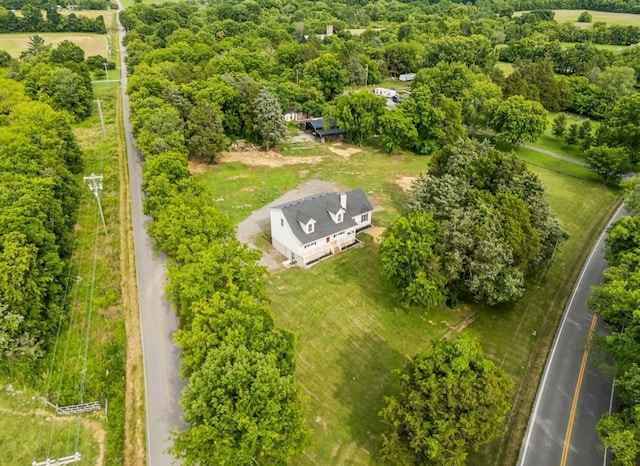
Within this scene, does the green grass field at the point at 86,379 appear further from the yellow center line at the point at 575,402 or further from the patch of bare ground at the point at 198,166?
the yellow center line at the point at 575,402

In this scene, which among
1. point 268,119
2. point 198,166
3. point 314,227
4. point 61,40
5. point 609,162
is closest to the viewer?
point 314,227

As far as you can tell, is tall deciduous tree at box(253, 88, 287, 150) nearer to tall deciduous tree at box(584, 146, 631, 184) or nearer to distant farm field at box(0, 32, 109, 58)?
A: tall deciduous tree at box(584, 146, 631, 184)

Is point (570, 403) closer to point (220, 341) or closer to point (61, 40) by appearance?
point (220, 341)

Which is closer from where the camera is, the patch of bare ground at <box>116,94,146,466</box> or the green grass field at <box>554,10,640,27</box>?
the patch of bare ground at <box>116,94,146,466</box>

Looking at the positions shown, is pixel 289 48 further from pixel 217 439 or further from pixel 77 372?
pixel 217 439

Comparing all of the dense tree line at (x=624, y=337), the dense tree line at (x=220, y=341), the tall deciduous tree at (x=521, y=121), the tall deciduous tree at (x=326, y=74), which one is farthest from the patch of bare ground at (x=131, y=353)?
the tall deciduous tree at (x=521, y=121)

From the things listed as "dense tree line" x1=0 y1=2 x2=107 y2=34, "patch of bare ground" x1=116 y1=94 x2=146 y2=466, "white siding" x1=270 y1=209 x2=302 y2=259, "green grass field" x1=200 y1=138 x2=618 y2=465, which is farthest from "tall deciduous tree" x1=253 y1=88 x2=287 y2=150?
"dense tree line" x1=0 y1=2 x2=107 y2=34

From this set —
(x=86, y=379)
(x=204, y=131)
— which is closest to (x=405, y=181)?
(x=204, y=131)
